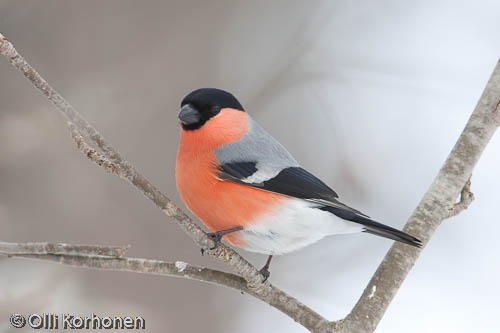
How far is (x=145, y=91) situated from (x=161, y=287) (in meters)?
1.29

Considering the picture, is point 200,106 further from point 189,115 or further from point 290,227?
point 290,227

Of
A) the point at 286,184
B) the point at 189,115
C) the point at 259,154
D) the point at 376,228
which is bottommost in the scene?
the point at 376,228

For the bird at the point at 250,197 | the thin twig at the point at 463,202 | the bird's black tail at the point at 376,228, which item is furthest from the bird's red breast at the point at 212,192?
the thin twig at the point at 463,202

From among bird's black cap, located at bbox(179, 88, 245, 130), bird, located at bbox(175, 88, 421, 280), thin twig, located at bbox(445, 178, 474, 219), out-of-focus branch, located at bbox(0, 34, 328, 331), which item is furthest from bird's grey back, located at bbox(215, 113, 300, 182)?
thin twig, located at bbox(445, 178, 474, 219)

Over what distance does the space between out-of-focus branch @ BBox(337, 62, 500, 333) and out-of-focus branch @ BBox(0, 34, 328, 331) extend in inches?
9.1

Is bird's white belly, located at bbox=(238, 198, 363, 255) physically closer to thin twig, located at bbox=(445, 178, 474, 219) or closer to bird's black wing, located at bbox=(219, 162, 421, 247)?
bird's black wing, located at bbox=(219, 162, 421, 247)

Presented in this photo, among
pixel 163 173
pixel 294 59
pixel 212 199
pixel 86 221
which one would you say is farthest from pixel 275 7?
pixel 212 199

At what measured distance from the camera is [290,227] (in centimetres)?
222

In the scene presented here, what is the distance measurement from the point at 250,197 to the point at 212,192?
0.52ft

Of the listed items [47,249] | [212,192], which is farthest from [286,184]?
[47,249]

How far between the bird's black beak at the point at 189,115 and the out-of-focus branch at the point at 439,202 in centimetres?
101

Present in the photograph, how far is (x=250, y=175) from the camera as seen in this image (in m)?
2.28

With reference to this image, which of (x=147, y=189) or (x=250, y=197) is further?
(x=250, y=197)

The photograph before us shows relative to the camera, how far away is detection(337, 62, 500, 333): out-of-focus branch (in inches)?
80.3
